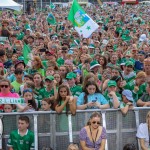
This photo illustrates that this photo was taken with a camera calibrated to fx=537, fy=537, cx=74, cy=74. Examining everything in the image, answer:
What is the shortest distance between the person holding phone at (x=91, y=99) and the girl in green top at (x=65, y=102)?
19 cm

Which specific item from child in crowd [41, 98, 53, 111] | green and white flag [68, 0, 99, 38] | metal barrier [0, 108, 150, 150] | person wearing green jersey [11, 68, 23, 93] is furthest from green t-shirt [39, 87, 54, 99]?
green and white flag [68, 0, 99, 38]

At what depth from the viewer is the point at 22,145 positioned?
8234 mm

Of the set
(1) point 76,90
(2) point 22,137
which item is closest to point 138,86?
(1) point 76,90

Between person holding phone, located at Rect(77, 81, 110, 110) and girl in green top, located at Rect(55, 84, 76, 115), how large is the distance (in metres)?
0.19

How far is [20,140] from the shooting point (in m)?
8.20

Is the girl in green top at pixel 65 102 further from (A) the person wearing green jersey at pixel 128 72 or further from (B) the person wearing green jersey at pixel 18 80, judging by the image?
(A) the person wearing green jersey at pixel 128 72

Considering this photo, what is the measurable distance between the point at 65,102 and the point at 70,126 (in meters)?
0.39

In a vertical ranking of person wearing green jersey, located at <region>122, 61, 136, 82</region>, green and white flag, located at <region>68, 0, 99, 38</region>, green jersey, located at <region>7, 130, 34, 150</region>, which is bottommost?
green jersey, located at <region>7, 130, 34, 150</region>

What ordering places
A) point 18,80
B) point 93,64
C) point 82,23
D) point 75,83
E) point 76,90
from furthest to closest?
1. point 82,23
2. point 93,64
3. point 75,83
4. point 18,80
5. point 76,90

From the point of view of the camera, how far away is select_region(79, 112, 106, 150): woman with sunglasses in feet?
26.7

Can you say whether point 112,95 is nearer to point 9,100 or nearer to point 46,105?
point 46,105

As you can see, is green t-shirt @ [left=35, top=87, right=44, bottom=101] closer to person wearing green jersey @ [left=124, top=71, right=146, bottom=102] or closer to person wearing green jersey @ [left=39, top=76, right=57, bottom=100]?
person wearing green jersey @ [left=39, top=76, right=57, bottom=100]

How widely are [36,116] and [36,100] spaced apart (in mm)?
621

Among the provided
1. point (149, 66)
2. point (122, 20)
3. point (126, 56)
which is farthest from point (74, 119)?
point (122, 20)
